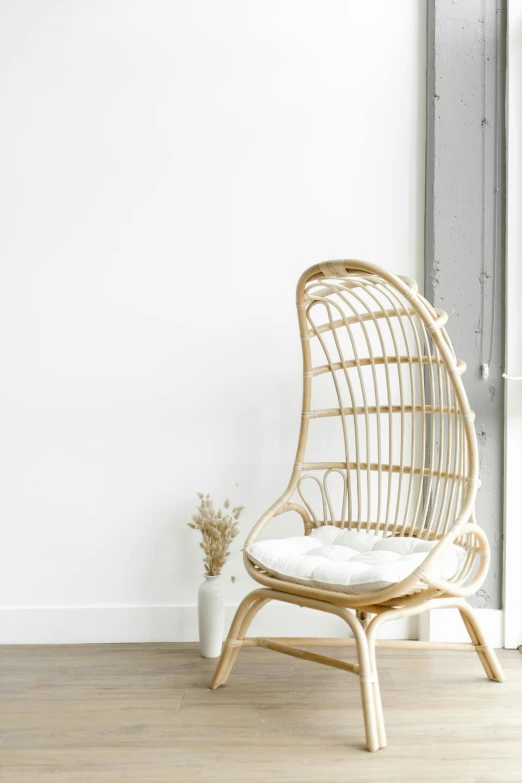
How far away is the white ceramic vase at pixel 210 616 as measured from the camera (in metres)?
1.97

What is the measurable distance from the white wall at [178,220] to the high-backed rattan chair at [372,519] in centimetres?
20

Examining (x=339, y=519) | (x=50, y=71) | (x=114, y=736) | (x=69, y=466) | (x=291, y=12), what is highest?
(x=291, y=12)

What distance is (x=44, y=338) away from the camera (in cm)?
217

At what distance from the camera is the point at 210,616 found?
198 centimetres

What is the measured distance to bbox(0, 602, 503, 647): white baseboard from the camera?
212 cm

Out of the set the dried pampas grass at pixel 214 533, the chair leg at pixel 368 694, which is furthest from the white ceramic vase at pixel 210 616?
the chair leg at pixel 368 694

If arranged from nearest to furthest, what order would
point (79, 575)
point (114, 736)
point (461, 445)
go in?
1. point (114, 736)
2. point (461, 445)
3. point (79, 575)

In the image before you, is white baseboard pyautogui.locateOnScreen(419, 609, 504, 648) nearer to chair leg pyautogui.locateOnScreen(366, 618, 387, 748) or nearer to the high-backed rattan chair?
the high-backed rattan chair

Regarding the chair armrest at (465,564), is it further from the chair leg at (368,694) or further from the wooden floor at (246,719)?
the wooden floor at (246,719)

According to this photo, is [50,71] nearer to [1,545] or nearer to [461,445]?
[1,545]

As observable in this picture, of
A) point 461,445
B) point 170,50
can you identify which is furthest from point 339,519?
point 170,50

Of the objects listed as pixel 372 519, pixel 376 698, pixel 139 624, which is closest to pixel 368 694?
pixel 376 698

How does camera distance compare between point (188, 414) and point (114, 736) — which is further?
point (188, 414)

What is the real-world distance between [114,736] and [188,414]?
3.23 feet
